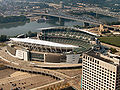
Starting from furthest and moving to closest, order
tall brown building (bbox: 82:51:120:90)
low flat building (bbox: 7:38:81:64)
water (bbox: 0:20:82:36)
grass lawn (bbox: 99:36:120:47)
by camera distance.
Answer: water (bbox: 0:20:82:36) → grass lawn (bbox: 99:36:120:47) → low flat building (bbox: 7:38:81:64) → tall brown building (bbox: 82:51:120:90)

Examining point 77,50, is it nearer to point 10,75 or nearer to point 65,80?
point 65,80

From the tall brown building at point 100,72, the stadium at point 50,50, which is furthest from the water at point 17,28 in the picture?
the tall brown building at point 100,72

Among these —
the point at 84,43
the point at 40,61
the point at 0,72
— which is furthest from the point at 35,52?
the point at 84,43

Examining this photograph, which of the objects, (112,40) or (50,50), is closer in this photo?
(50,50)

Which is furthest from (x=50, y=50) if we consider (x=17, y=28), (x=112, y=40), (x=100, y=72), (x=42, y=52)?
(x=17, y=28)

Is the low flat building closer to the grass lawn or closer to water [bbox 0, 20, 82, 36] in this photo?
the grass lawn

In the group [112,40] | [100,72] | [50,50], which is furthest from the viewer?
[112,40]

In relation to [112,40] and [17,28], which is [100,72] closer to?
[112,40]

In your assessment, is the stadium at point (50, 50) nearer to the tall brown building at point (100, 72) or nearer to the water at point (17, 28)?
the tall brown building at point (100, 72)

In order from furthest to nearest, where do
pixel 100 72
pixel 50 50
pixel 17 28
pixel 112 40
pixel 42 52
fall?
pixel 17 28 → pixel 112 40 → pixel 50 50 → pixel 42 52 → pixel 100 72

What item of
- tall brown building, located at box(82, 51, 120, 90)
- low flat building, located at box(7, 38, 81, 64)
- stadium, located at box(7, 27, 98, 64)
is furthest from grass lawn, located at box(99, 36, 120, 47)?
tall brown building, located at box(82, 51, 120, 90)

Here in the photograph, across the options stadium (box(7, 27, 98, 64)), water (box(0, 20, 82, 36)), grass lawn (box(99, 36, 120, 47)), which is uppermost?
stadium (box(7, 27, 98, 64))
